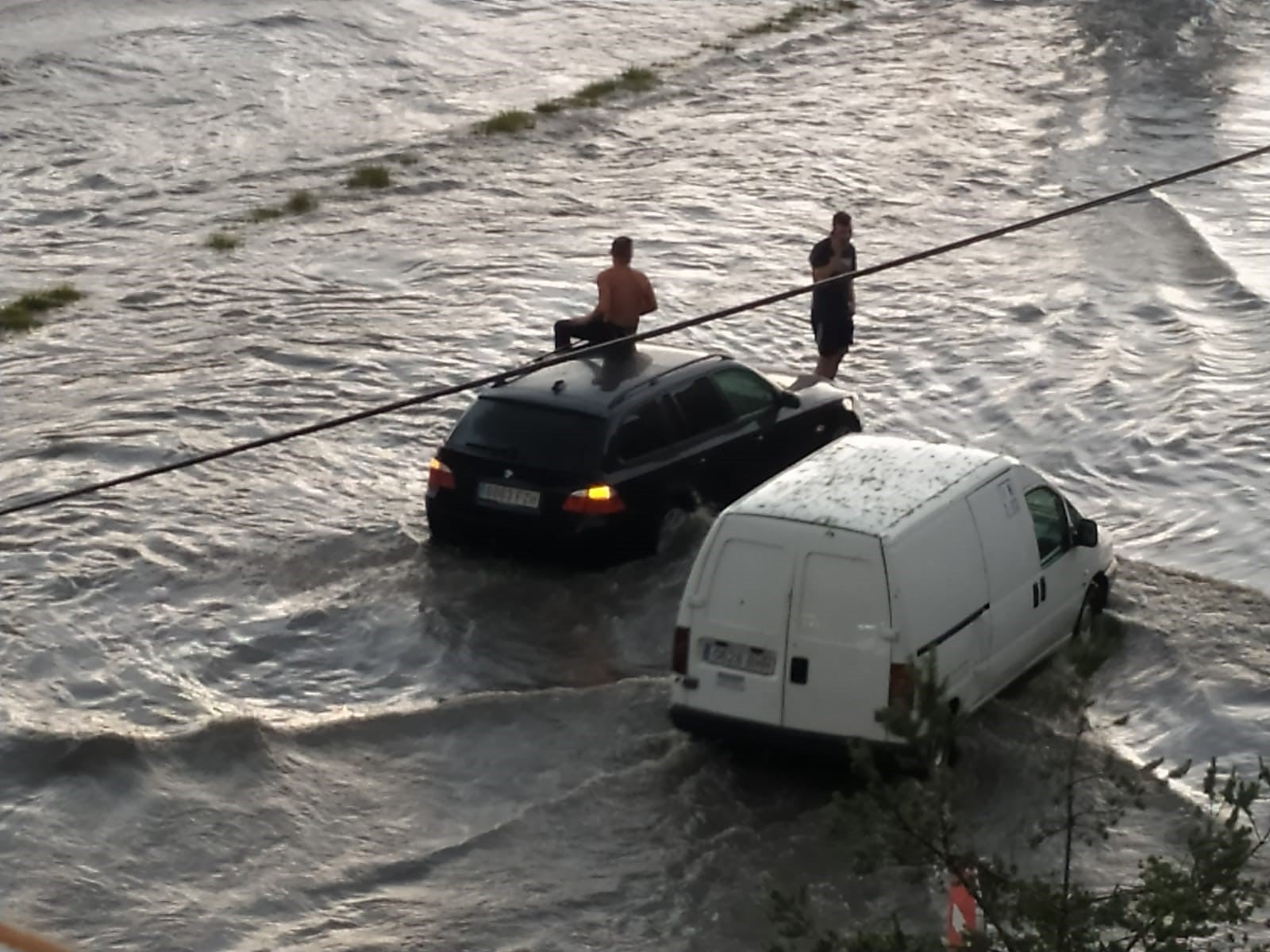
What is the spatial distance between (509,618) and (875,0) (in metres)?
34.5

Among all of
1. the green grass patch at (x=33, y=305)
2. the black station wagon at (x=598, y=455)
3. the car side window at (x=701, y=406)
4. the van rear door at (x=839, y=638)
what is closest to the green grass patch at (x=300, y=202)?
the green grass patch at (x=33, y=305)

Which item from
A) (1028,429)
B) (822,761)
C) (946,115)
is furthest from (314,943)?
(946,115)

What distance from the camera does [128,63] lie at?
119 ft

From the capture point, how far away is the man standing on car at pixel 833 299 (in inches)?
757

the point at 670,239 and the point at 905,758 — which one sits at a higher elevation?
the point at 905,758

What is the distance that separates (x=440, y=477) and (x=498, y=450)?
1.86 feet

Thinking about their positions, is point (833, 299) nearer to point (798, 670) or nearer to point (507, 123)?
point (798, 670)

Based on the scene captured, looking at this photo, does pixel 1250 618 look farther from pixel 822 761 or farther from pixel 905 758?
pixel 905 758

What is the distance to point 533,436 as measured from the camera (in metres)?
15.2

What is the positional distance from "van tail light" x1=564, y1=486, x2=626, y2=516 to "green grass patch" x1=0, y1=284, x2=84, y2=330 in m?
10.5

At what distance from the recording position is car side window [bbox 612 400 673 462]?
15.2 metres

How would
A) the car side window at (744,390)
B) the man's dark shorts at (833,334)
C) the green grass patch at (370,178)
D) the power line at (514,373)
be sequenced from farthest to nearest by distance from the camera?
the green grass patch at (370,178)
the man's dark shorts at (833,334)
the car side window at (744,390)
the power line at (514,373)

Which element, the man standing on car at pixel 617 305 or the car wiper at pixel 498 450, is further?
the man standing on car at pixel 617 305

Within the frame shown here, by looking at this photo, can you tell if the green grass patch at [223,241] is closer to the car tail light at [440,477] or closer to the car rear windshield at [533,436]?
the car tail light at [440,477]
